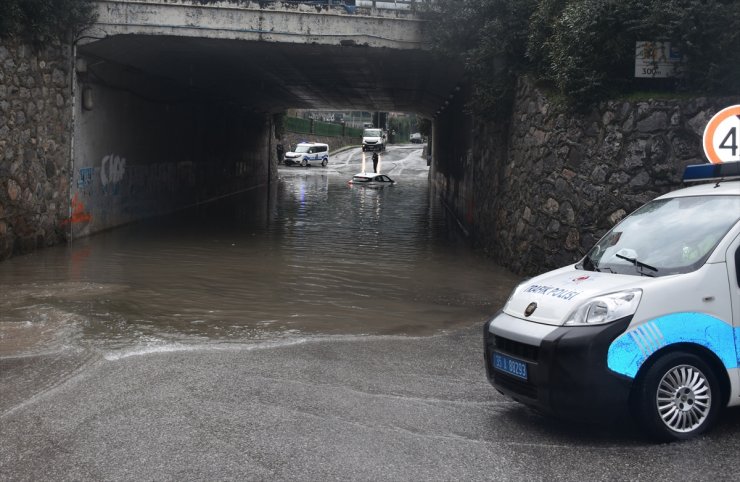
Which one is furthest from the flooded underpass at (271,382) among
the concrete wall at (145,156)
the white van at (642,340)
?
the concrete wall at (145,156)

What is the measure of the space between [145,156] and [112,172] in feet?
10.4

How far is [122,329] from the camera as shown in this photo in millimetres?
9219

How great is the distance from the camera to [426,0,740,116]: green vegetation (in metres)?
10.7

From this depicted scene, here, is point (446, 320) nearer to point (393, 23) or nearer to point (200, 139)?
point (393, 23)

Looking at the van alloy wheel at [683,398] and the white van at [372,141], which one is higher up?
the white van at [372,141]

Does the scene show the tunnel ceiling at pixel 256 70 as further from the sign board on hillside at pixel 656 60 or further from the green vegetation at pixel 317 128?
the green vegetation at pixel 317 128

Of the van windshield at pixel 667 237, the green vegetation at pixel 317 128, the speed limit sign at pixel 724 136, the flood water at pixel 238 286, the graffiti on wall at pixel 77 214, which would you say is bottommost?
the flood water at pixel 238 286

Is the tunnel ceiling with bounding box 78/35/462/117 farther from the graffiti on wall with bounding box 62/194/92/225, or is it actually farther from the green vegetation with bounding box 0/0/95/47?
the graffiti on wall with bounding box 62/194/92/225

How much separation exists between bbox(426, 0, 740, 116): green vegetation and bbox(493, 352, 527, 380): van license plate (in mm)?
6797

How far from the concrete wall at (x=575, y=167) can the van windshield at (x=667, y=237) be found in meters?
4.75

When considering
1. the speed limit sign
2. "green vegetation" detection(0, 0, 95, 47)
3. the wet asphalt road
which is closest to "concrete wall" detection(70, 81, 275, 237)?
"green vegetation" detection(0, 0, 95, 47)

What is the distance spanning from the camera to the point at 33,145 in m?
15.3

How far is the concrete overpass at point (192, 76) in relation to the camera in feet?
55.3

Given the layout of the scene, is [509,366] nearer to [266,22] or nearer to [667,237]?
[667,237]
